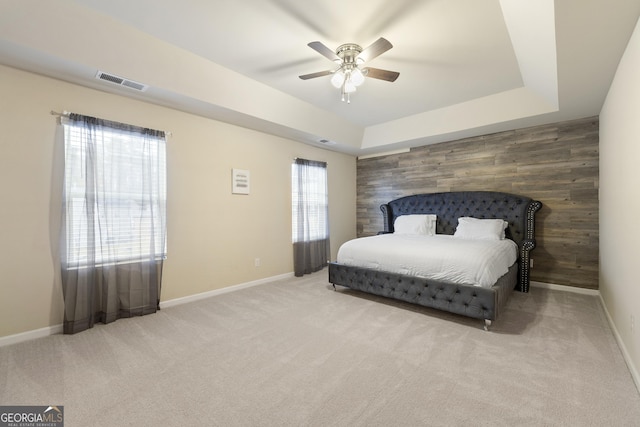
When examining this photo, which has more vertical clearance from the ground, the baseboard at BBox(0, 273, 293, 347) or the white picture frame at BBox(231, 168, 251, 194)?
the white picture frame at BBox(231, 168, 251, 194)

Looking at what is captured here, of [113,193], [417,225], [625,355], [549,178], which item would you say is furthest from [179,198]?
[549,178]

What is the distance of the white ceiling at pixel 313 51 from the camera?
207cm

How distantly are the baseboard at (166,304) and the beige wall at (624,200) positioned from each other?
13.1 feet

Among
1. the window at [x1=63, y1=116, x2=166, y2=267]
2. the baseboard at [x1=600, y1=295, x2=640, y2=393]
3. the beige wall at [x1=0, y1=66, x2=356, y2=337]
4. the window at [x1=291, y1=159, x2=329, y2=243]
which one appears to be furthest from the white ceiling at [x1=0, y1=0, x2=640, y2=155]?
the baseboard at [x1=600, y1=295, x2=640, y2=393]

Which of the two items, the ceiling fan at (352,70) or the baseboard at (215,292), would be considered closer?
the ceiling fan at (352,70)

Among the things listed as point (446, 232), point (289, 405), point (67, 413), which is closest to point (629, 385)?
point (289, 405)

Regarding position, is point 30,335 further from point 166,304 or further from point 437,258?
point 437,258

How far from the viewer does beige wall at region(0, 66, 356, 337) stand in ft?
8.07

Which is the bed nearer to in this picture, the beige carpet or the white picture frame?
the beige carpet

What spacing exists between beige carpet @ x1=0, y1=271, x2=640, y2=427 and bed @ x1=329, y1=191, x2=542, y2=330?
0.24 m

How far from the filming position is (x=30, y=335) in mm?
2514

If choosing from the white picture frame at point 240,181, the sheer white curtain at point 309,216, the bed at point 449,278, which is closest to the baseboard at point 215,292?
the sheer white curtain at point 309,216

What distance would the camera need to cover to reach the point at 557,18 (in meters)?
1.76

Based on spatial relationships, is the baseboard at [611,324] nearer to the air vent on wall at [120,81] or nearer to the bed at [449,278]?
the bed at [449,278]
